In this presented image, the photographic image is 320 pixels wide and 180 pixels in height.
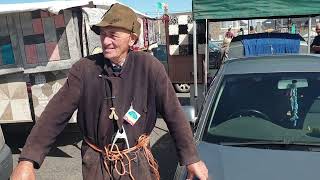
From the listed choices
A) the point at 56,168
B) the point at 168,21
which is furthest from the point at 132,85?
the point at 168,21

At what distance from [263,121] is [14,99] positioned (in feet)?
12.8

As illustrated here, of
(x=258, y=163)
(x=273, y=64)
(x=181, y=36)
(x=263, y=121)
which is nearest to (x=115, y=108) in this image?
(x=258, y=163)

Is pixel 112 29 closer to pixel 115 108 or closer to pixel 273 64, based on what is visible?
pixel 115 108

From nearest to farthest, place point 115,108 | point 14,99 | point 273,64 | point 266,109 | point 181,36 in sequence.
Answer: point 115,108 < point 266,109 < point 273,64 < point 14,99 < point 181,36

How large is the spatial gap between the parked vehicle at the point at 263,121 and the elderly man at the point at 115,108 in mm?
425

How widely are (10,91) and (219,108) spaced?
3.59 m

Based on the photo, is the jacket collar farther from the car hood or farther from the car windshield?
the car windshield

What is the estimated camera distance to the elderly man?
2.36 metres

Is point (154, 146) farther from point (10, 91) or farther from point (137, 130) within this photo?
point (137, 130)

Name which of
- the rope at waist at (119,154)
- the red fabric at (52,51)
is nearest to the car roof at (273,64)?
the rope at waist at (119,154)

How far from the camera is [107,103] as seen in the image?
7.86 feet

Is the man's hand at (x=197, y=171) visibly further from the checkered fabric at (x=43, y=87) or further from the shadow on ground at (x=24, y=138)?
the shadow on ground at (x=24, y=138)

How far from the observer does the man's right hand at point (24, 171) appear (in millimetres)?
2248

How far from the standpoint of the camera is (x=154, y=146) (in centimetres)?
654
